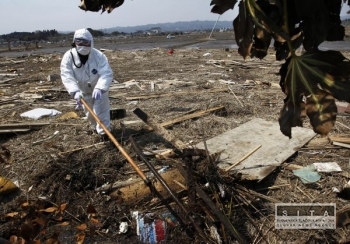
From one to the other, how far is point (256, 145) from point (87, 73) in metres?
3.30

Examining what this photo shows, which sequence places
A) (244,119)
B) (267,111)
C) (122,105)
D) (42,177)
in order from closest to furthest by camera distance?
(42,177) → (244,119) → (267,111) → (122,105)

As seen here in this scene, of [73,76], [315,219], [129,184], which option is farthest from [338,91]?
[73,76]

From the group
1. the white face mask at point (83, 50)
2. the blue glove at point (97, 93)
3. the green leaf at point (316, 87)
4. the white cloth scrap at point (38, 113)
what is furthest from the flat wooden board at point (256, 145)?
the white cloth scrap at point (38, 113)

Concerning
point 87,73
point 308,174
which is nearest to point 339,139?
point 308,174

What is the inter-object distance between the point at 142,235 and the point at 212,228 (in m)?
0.79

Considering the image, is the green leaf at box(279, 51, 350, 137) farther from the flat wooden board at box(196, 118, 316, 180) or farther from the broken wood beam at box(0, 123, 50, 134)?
the broken wood beam at box(0, 123, 50, 134)

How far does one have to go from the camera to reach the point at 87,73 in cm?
580

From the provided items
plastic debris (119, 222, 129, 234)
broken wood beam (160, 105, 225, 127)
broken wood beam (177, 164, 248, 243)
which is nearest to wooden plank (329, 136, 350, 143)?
broken wood beam (160, 105, 225, 127)

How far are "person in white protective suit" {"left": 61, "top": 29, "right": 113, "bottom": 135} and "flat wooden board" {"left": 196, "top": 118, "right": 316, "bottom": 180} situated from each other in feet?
6.51

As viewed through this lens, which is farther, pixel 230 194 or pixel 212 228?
pixel 230 194

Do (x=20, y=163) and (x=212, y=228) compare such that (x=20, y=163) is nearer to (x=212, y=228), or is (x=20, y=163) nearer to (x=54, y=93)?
(x=212, y=228)

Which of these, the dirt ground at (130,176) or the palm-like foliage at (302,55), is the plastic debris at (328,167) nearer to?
the dirt ground at (130,176)

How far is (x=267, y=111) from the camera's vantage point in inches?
289

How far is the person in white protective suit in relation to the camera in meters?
5.54
